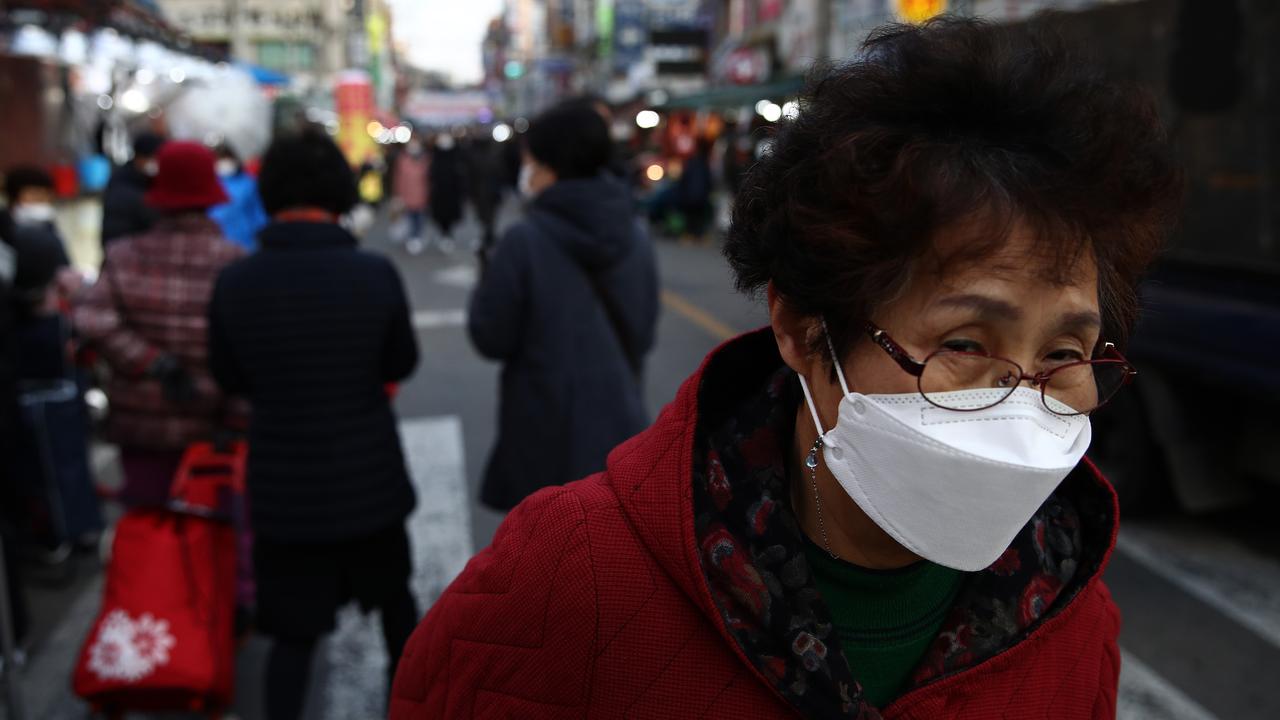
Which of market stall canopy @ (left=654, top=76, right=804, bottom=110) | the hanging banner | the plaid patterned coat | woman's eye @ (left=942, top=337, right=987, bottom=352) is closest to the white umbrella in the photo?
the plaid patterned coat

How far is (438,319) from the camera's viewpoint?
12.5m

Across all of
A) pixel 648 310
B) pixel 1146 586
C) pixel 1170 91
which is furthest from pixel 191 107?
pixel 1146 586

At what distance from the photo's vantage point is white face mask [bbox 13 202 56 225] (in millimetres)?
6171

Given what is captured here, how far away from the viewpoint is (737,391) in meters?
1.71

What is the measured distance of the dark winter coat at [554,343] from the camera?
3846 mm

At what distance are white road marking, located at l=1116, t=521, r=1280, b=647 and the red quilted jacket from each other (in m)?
3.61

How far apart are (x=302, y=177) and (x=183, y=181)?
739 millimetres

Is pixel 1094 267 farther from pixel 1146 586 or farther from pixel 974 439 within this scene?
pixel 1146 586

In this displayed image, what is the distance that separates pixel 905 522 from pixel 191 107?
8.20m

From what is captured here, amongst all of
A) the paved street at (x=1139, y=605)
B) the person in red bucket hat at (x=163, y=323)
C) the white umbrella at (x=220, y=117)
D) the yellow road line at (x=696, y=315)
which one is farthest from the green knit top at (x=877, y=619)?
the yellow road line at (x=696, y=315)

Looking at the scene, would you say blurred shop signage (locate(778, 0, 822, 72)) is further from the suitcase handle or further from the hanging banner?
the suitcase handle

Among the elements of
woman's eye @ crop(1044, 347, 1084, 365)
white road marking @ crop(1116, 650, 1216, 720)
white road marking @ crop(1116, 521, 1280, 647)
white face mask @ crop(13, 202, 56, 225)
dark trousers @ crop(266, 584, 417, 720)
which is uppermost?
woman's eye @ crop(1044, 347, 1084, 365)

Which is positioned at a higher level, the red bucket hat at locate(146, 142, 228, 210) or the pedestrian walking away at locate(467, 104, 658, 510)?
the red bucket hat at locate(146, 142, 228, 210)

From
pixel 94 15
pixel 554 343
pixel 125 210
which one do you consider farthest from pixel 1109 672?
pixel 94 15
